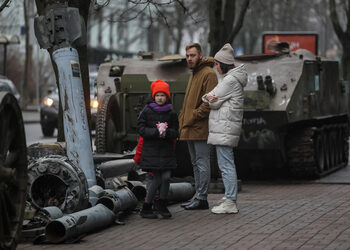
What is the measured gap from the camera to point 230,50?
11258 millimetres

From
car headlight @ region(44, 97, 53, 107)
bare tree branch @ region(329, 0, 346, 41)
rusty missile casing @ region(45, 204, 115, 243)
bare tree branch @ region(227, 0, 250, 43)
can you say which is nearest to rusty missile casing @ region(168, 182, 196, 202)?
rusty missile casing @ region(45, 204, 115, 243)

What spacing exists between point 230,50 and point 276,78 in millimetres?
4916

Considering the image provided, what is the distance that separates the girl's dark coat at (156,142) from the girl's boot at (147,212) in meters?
0.39

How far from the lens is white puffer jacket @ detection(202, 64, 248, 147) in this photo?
11.1m

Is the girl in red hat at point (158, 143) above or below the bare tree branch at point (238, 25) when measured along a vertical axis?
below

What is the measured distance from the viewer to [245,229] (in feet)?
31.6

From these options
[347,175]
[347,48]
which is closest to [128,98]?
[347,175]

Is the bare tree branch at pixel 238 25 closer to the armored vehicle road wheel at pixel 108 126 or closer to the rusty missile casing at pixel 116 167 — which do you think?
the armored vehicle road wheel at pixel 108 126

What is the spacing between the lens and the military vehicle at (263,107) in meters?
15.6

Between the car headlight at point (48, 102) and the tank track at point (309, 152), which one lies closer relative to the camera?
the tank track at point (309, 152)

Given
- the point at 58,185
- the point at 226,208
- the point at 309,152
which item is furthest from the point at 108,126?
the point at 58,185

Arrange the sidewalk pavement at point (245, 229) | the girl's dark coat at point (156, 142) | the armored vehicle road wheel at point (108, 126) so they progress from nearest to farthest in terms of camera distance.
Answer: the sidewalk pavement at point (245, 229)
the girl's dark coat at point (156, 142)
the armored vehicle road wheel at point (108, 126)

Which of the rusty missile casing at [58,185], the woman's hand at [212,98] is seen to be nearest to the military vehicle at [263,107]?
the woman's hand at [212,98]

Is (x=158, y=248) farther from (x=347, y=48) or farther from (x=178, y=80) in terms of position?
(x=347, y=48)
